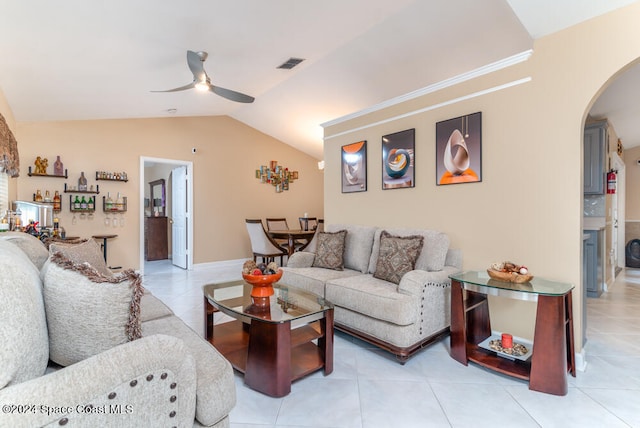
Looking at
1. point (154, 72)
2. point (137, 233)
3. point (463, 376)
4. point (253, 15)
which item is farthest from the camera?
point (137, 233)

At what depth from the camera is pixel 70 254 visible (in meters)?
1.98

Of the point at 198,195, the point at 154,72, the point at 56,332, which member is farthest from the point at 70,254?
the point at 198,195

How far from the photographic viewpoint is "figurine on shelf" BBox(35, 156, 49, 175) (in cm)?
430

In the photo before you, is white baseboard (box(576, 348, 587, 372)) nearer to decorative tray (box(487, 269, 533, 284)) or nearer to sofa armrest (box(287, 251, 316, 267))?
decorative tray (box(487, 269, 533, 284))

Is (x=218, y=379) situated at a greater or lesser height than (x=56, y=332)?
lesser

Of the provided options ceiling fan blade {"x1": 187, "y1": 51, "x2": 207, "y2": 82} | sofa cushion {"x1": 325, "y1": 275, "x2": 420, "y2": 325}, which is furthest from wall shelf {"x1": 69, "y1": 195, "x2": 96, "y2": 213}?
sofa cushion {"x1": 325, "y1": 275, "x2": 420, "y2": 325}

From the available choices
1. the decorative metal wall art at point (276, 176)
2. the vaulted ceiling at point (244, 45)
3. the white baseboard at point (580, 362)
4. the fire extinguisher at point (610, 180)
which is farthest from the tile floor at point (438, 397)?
the decorative metal wall art at point (276, 176)

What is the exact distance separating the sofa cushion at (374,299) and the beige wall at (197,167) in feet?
13.5

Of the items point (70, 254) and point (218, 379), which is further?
point (70, 254)

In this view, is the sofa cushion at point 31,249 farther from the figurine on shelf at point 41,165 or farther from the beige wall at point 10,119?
the figurine on shelf at point 41,165

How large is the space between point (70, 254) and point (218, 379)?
151cm

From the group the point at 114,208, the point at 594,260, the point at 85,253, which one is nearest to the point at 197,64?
the point at 85,253

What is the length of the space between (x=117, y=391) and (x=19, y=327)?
1.02ft

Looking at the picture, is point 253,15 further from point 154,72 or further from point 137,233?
point 137,233
